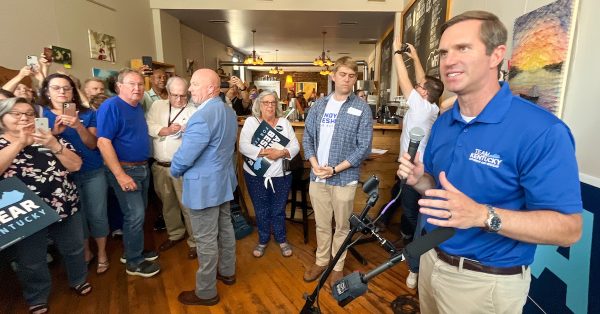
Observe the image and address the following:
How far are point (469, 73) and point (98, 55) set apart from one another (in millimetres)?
4661

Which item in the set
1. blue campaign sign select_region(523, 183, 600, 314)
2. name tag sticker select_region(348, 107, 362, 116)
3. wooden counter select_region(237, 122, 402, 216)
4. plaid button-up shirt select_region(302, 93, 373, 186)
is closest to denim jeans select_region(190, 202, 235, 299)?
plaid button-up shirt select_region(302, 93, 373, 186)

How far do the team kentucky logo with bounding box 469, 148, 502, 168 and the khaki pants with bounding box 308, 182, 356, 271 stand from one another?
127 cm

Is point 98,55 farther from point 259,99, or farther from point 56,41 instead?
point 259,99

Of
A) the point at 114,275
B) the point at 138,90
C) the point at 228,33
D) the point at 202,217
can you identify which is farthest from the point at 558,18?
the point at 228,33

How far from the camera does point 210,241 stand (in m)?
1.96

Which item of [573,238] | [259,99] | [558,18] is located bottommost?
[573,238]

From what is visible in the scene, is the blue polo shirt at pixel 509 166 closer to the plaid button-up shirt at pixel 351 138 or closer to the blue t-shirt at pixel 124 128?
the plaid button-up shirt at pixel 351 138

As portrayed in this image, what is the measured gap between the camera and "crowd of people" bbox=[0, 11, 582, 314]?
806mm

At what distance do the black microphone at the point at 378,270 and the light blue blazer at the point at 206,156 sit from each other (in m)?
1.17

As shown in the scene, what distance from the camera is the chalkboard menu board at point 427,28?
9.78 ft

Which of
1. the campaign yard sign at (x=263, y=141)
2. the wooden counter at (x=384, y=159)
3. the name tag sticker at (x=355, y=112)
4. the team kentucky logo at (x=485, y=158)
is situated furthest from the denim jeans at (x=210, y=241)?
the team kentucky logo at (x=485, y=158)

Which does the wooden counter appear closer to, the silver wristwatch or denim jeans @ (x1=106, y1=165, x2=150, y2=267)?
denim jeans @ (x1=106, y1=165, x2=150, y2=267)

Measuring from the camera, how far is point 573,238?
0.77 meters

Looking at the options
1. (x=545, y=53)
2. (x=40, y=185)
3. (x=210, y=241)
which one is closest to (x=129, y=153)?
(x=40, y=185)
